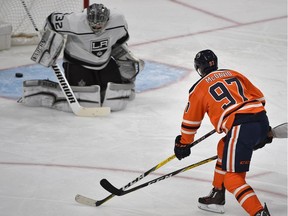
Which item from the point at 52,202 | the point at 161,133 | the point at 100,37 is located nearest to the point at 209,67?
the point at 52,202

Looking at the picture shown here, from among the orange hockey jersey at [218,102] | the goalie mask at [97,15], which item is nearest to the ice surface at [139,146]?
the orange hockey jersey at [218,102]

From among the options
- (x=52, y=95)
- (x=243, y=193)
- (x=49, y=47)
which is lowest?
(x=52, y=95)

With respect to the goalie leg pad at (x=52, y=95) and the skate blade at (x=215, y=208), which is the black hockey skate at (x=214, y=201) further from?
the goalie leg pad at (x=52, y=95)

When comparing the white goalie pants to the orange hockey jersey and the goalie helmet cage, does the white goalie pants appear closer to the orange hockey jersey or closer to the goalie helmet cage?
the goalie helmet cage

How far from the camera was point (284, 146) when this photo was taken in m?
5.02

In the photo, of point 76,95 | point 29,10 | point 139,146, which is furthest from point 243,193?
point 29,10

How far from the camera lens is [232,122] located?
3.83 meters

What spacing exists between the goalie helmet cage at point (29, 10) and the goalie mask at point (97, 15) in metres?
1.82

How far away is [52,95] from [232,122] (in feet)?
Answer: 6.61

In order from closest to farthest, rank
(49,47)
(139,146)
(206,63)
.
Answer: (206,63), (139,146), (49,47)

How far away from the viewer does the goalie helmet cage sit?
713 cm

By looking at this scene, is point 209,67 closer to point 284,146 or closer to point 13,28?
point 284,146

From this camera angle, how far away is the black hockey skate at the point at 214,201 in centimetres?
406

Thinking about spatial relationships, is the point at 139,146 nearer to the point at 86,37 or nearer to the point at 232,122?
the point at 86,37
